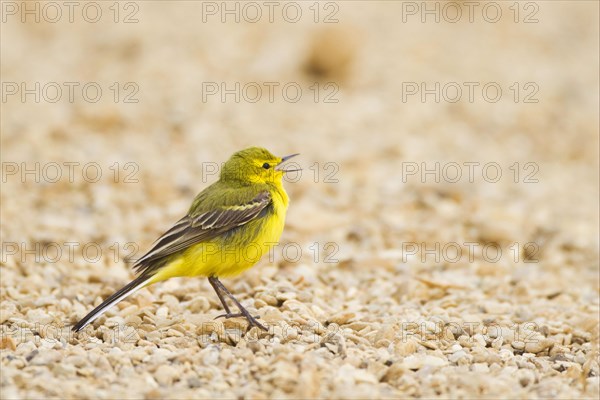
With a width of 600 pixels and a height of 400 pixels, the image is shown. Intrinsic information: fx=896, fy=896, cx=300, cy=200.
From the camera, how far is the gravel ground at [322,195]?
17.9 feet

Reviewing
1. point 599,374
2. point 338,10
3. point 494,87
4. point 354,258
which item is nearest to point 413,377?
point 599,374

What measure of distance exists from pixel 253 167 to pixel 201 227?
0.77 m

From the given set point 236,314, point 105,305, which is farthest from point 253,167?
point 105,305

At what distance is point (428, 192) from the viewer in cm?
1092

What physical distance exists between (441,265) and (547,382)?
3529mm

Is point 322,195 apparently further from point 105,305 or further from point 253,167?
point 105,305

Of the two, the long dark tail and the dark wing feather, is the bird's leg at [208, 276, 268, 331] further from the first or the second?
the long dark tail

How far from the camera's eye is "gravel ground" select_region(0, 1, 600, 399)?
5461 mm

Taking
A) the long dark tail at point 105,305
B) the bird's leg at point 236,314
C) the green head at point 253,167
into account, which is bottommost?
the bird's leg at point 236,314

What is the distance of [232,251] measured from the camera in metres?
6.55

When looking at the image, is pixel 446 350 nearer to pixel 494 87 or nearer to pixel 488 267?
pixel 488 267

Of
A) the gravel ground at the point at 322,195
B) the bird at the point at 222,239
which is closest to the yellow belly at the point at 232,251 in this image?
the bird at the point at 222,239

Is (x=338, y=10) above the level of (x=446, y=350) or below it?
above

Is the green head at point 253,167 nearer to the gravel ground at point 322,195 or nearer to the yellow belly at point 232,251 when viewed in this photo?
the yellow belly at point 232,251
